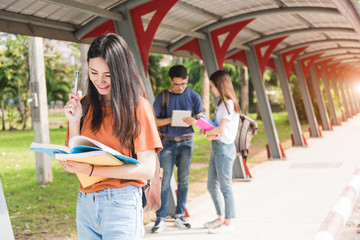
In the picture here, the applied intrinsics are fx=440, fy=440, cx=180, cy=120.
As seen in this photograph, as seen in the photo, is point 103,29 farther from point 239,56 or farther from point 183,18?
point 239,56

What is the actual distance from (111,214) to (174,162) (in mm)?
3513

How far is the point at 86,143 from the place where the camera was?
2.06m

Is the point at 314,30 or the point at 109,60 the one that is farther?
the point at 314,30

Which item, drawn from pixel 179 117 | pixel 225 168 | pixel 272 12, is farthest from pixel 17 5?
pixel 272 12

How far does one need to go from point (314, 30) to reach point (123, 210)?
9.26 meters

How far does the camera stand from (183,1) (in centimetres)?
694

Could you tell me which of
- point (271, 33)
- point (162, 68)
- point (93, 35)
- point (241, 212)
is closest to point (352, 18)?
point (241, 212)

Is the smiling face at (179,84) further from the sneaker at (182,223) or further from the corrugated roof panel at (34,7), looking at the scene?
the corrugated roof panel at (34,7)

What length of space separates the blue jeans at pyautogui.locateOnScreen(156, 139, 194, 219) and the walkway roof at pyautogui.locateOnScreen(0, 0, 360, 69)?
6.51 feet

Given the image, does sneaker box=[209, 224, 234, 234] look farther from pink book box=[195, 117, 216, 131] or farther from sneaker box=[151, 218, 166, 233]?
pink book box=[195, 117, 216, 131]

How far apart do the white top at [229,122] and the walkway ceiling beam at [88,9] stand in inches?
79.0

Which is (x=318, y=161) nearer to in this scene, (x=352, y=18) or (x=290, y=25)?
(x=290, y=25)

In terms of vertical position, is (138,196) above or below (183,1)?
below

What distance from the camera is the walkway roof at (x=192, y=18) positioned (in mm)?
5574
